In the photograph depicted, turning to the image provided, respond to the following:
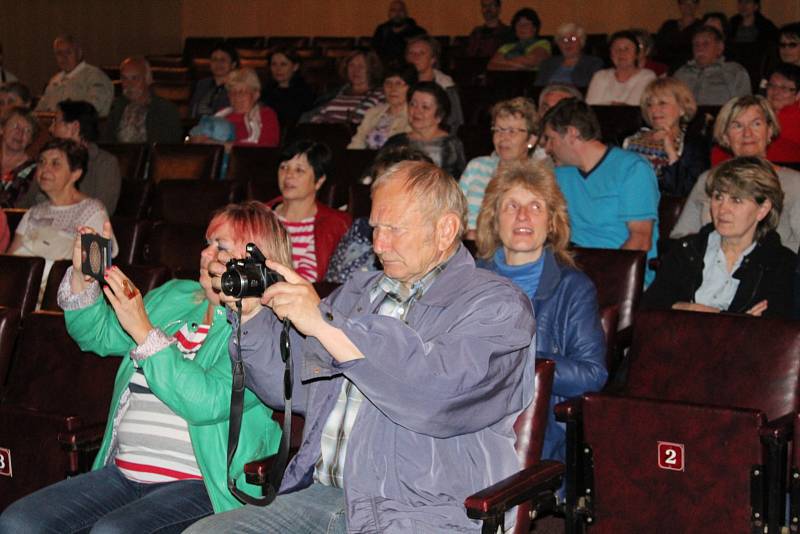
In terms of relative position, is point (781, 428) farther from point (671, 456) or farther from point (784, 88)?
point (784, 88)

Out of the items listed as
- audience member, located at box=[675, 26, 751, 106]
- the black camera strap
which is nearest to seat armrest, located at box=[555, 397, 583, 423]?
the black camera strap

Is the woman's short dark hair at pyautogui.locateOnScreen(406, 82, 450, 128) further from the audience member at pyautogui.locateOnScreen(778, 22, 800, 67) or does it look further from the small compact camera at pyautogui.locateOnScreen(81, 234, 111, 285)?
the small compact camera at pyautogui.locateOnScreen(81, 234, 111, 285)

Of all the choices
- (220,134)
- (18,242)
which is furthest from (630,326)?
(220,134)

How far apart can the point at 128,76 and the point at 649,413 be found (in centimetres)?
561

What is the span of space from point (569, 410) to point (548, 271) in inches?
17.1

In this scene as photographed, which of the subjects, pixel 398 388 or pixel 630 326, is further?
pixel 630 326

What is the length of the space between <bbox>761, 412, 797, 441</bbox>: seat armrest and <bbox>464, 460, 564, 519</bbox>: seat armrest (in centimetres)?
64

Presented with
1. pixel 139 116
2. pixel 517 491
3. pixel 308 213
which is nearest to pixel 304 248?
pixel 308 213

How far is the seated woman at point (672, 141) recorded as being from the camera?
16.3 ft

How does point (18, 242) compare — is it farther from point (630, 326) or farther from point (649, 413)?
point (649, 413)

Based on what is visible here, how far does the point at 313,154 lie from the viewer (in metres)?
4.41

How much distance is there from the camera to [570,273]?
3104mm

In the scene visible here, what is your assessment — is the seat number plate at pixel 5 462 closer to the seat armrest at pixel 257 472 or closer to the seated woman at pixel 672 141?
the seat armrest at pixel 257 472

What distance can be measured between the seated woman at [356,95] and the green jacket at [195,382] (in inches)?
178
